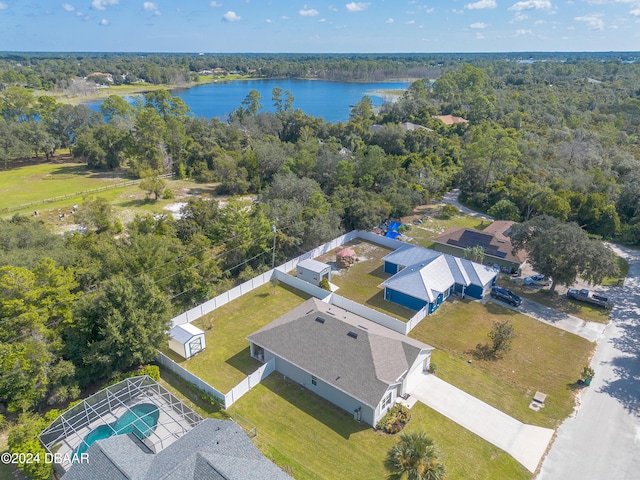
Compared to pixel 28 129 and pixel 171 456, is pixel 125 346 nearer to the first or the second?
pixel 171 456

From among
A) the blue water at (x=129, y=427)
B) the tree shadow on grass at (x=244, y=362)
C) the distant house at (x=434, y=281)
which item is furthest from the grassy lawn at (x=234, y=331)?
the distant house at (x=434, y=281)

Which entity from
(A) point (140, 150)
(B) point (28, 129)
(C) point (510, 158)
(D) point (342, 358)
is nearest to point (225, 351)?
(D) point (342, 358)

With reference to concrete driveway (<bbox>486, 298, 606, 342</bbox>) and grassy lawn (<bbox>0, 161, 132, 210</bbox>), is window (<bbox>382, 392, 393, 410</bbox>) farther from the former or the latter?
grassy lawn (<bbox>0, 161, 132, 210</bbox>)

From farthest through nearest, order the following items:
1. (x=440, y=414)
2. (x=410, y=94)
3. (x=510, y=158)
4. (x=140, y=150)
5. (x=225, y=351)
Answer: (x=410, y=94), (x=140, y=150), (x=510, y=158), (x=225, y=351), (x=440, y=414)

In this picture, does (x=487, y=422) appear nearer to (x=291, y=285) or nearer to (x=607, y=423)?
(x=607, y=423)

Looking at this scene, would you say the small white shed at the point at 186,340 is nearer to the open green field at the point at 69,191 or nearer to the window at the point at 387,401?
the window at the point at 387,401

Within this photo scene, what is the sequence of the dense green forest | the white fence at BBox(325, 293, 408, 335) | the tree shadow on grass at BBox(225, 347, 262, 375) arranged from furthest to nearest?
the white fence at BBox(325, 293, 408, 335), the tree shadow on grass at BBox(225, 347, 262, 375), the dense green forest

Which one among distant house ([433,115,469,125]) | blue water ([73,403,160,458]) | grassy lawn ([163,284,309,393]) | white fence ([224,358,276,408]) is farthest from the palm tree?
distant house ([433,115,469,125])
